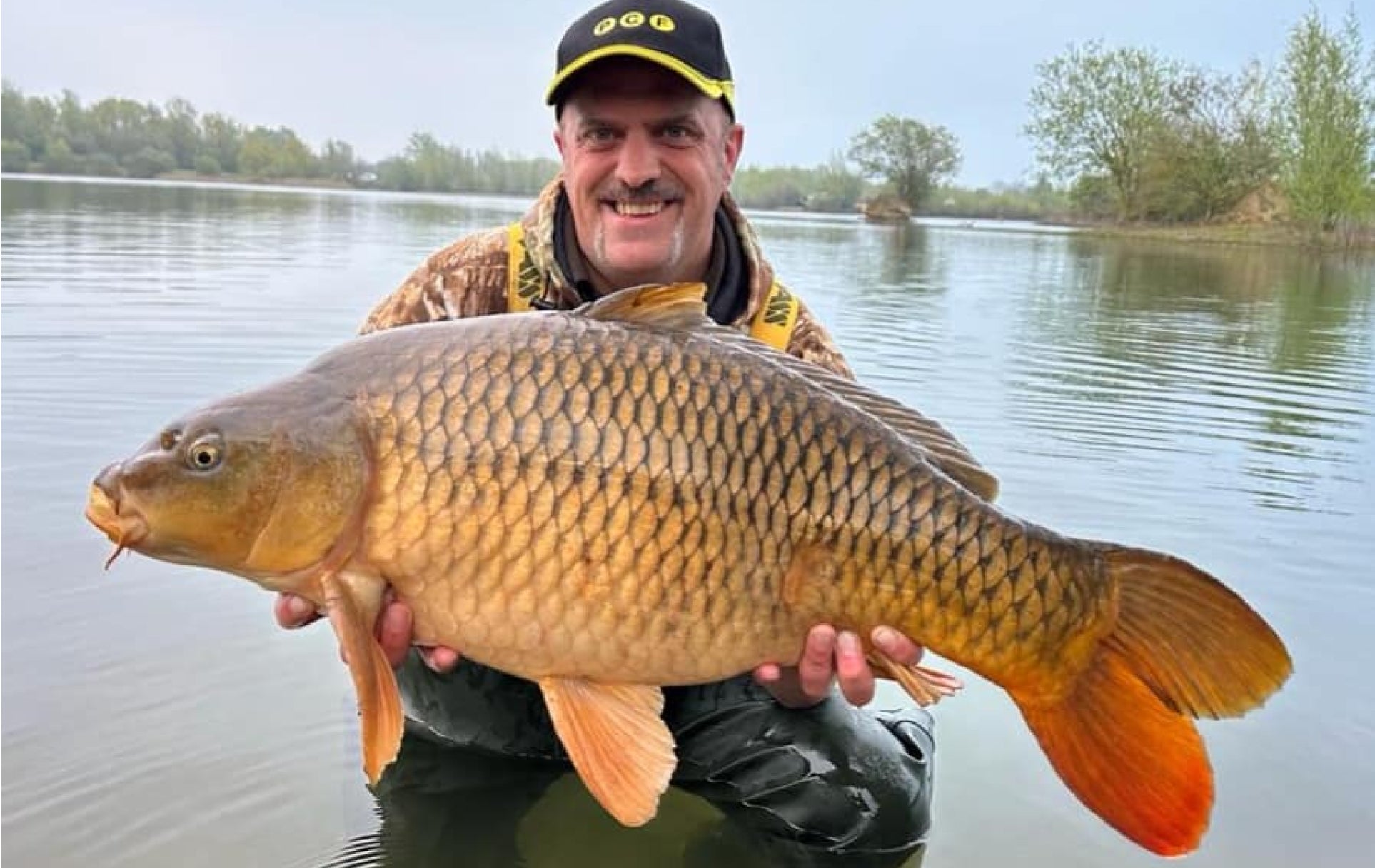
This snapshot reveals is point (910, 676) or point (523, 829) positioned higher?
point (910, 676)

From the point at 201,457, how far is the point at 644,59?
1.05 m

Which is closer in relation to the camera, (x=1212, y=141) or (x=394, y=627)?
(x=394, y=627)

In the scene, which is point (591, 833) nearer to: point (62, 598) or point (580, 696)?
point (580, 696)

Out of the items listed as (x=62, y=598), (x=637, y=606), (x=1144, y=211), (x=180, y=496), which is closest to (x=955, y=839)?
(x=637, y=606)

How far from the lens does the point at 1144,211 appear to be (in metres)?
33.8

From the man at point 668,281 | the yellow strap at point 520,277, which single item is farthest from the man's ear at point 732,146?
the yellow strap at point 520,277

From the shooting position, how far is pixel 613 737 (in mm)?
1576

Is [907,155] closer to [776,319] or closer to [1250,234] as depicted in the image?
[1250,234]

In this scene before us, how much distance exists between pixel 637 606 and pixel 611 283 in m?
0.99

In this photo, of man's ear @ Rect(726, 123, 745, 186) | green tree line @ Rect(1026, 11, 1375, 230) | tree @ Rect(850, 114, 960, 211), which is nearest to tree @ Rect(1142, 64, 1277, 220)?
green tree line @ Rect(1026, 11, 1375, 230)

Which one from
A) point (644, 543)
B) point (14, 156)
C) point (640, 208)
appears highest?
point (14, 156)

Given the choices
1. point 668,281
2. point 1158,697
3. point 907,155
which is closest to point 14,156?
point 907,155

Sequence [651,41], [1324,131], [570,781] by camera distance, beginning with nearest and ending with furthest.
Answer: [651,41] → [570,781] → [1324,131]

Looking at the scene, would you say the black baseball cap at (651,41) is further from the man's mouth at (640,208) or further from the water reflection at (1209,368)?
the water reflection at (1209,368)
